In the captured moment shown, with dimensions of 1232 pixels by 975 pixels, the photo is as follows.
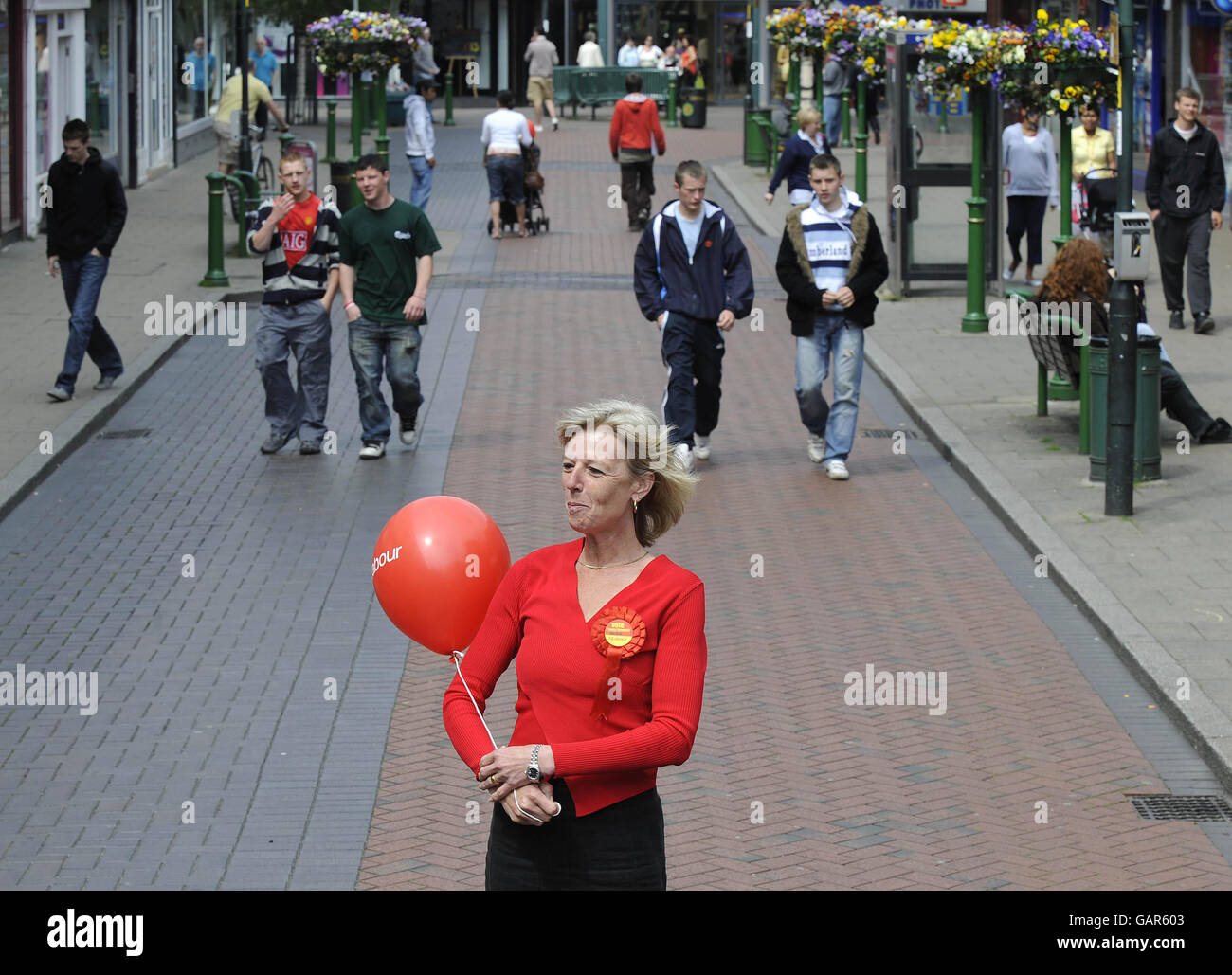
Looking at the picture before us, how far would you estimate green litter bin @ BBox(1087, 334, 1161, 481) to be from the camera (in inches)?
453

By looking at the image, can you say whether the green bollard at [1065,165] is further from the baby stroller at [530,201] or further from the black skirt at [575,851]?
the black skirt at [575,851]

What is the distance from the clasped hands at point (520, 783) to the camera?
393 cm

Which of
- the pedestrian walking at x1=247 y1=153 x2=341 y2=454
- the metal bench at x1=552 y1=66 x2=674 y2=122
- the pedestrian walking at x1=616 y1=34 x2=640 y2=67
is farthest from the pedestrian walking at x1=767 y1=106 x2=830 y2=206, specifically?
the pedestrian walking at x1=616 y1=34 x2=640 y2=67

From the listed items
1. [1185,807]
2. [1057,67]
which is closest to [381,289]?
[1185,807]

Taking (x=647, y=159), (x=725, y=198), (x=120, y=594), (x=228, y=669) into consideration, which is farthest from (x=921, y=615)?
(x=725, y=198)

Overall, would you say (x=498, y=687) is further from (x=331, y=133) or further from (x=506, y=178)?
(x=331, y=133)

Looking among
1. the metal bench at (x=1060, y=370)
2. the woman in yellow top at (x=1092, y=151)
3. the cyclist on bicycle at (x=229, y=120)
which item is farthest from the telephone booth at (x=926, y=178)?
the cyclist on bicycle at (x=229, y=120)

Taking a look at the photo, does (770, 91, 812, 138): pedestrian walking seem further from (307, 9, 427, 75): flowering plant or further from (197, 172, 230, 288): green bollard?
(197, 172, 230, 288): green bollard

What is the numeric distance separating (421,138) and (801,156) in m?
5.19

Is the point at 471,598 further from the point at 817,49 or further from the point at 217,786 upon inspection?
the point at 817,49

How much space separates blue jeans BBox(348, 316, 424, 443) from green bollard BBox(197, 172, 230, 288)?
7.32 m

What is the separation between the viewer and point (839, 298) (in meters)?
11.7

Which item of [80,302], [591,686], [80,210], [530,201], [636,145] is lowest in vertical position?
[591,686]

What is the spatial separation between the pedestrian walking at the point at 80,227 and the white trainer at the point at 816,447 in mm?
5254
